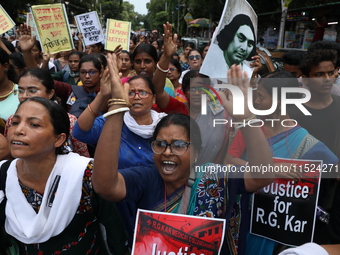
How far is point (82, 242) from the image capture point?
1.68 metres

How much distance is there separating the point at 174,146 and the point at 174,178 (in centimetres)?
17

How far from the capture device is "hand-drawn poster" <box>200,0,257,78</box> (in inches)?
70.5

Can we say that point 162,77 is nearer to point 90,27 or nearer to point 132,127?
point 132,127

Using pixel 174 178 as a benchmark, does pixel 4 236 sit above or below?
below

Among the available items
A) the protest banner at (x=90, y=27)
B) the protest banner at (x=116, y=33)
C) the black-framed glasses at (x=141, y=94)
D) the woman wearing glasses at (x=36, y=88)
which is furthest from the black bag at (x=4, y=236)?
the protest banner at (x=90, y=27)

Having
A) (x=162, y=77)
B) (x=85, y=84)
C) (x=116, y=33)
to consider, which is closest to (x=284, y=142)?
(x=162, y=77)

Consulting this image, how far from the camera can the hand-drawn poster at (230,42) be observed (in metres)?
1.79

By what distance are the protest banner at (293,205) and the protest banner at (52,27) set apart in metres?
3.49

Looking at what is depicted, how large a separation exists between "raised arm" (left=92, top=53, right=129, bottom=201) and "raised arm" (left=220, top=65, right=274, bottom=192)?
1.56 feet

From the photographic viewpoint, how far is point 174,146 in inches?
65.1

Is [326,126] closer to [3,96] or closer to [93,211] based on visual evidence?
[93,211]

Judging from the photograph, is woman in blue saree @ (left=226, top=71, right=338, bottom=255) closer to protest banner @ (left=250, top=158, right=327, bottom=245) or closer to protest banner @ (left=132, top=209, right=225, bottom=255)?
protest banner @ (left=250, top=158, right=327, bottom=245)

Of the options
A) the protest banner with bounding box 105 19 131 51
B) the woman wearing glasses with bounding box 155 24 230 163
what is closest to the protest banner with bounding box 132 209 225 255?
the woman wearing glasses with bounding box 155 24 230 163

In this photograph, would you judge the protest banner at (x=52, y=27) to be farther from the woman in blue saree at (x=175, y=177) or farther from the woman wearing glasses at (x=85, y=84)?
the woman in blue saree at (x=175, y=177)
